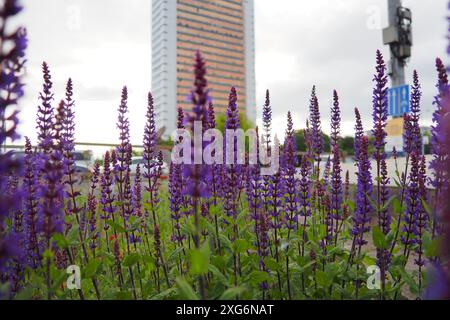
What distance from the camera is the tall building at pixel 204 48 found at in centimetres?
15350

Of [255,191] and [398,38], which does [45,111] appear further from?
[398,38]

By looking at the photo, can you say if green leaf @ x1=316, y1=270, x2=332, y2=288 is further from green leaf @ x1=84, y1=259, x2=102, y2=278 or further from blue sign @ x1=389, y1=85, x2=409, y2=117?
blue sign @ x1=389, y1=85, x2=409, y2=117

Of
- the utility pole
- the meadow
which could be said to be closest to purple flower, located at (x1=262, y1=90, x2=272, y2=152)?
the meadow

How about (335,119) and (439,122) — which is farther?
(335,119)

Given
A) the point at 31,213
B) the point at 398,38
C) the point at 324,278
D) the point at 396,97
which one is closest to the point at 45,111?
the point at 31,213

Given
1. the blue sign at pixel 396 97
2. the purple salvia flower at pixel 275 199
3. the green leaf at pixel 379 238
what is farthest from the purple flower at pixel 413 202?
the blue sign at pixel 396 97

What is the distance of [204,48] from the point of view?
17250 centimetres

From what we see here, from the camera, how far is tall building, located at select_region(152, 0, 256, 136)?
15350cm

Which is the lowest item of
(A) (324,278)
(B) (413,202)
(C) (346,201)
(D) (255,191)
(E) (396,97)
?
(A) (324,278)

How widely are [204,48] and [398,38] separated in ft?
503

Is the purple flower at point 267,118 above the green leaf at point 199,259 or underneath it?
above

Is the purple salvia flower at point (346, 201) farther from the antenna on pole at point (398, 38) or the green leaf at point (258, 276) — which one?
the antenna on pole at point (398, 38)

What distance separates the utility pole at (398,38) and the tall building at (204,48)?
121829 mm
